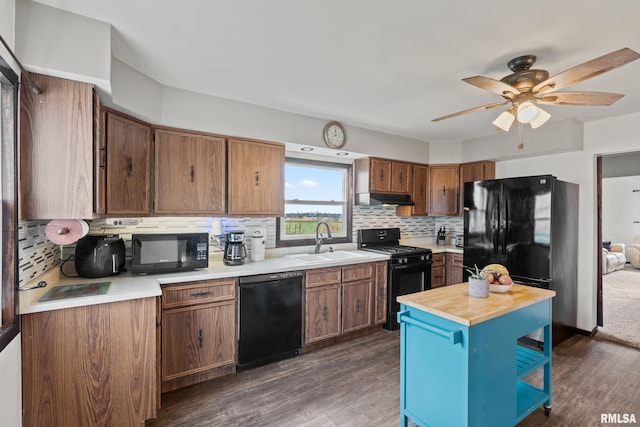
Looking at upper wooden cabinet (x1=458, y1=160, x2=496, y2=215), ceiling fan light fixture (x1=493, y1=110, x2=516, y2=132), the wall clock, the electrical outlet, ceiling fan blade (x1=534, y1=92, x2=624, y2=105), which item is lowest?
the electrical outlet

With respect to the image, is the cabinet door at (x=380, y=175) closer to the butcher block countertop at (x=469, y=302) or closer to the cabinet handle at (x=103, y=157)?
the butcher block countertop at (x=469, y=302)

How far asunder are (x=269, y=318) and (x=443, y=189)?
10.3 ft

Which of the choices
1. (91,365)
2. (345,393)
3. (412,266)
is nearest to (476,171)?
(412,266)

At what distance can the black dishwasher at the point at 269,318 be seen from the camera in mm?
2617

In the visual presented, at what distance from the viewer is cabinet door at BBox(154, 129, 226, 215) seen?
2.55 meters

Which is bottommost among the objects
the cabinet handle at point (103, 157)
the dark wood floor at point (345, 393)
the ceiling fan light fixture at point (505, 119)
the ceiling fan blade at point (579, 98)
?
the dark wood floor at point (345, 393)

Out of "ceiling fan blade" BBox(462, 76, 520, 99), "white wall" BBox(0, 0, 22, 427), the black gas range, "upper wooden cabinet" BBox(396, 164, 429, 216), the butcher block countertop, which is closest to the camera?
"white wall" BBox(0, 0, 22, 427)

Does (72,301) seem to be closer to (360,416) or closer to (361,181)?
(360,416)

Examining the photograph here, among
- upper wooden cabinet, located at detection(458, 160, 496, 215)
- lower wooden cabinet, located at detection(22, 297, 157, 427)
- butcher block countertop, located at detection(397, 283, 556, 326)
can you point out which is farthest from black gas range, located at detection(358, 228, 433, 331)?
lower wooden cabinet, located at detection(22, 297, 157, 427)

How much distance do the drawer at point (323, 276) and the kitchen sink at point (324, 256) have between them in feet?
0.36

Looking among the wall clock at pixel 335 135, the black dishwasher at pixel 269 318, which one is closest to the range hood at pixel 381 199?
the wall clock at pixel 335 135

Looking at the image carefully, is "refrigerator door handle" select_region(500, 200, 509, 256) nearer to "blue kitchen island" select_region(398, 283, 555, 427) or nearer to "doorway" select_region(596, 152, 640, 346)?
"doorway" select_region(596, 152, 640, 346)

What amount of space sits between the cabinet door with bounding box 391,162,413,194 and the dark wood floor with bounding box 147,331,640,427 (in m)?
2.08

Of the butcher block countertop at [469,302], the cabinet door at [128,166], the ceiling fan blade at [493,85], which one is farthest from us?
the cabinet door at [128,166]
